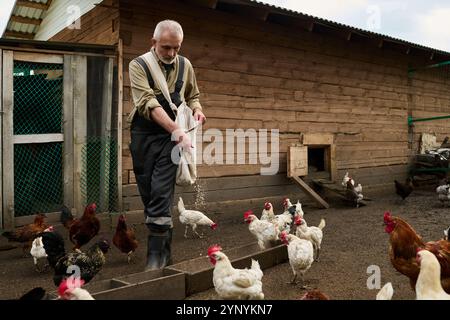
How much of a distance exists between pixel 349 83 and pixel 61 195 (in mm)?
7827

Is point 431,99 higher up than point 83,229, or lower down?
higher up

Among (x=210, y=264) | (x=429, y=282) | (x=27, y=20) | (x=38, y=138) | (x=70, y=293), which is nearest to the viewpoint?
(x=70, y=293)

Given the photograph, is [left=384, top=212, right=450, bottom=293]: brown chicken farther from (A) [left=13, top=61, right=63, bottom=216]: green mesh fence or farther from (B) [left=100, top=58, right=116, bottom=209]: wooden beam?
(A) [left=13, top=61, right=63, bottom=216]: green mesh fence

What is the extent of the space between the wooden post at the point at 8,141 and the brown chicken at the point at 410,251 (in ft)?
17.4

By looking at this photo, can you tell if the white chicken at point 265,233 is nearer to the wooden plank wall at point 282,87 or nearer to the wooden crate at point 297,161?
the wooden plank wall at point 282,87

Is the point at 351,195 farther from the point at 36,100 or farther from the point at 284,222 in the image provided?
the point at 36,100

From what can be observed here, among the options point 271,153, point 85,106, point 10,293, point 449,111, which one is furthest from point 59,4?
point 449,111

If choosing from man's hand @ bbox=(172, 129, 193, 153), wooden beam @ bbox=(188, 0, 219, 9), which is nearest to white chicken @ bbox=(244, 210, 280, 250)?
man's hand @ bbox=(172, 129, 193, 153)

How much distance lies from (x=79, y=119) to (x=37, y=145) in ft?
2.53

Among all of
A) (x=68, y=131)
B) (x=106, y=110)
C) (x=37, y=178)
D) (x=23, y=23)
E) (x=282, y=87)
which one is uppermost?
(x=23, y=23)

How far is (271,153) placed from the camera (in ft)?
29.7

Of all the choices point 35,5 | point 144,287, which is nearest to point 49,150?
point 144,287

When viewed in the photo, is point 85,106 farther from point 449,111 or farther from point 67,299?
point 449,111

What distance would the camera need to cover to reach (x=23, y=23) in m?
11.8
